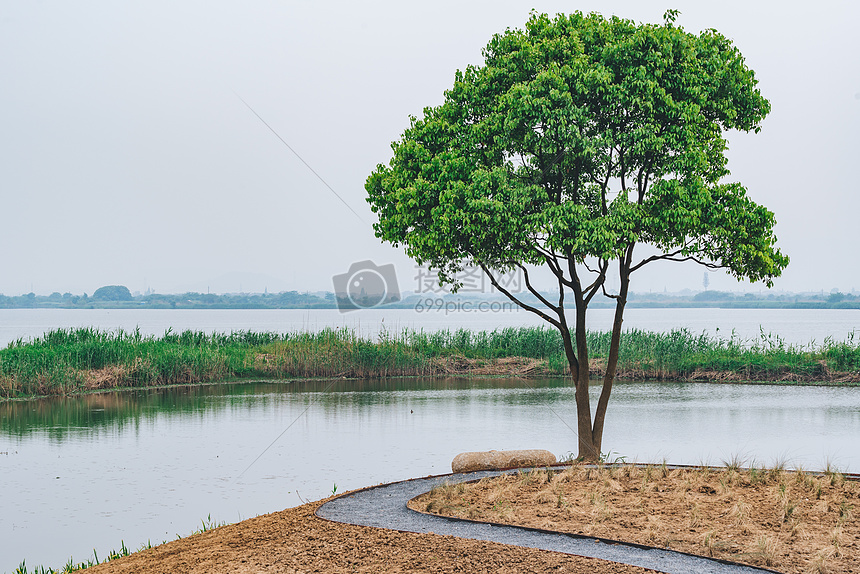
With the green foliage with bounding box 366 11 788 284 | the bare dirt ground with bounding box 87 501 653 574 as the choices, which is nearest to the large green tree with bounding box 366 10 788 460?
the green foliage with bounding box 366 11 788 284

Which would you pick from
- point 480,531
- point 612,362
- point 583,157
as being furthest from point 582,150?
Result: point 480,531

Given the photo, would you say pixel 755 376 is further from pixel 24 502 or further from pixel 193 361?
pixel 24 502

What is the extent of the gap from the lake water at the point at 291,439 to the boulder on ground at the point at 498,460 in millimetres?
1274

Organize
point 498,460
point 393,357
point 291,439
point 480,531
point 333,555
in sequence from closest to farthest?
point 333,555 → point 480,531 → point 498,460 → point 291,439 → point 393,357

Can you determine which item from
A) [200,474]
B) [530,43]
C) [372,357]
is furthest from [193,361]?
[530,43]

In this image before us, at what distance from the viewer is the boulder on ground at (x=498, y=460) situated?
9.85 m

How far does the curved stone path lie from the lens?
19.3 ft

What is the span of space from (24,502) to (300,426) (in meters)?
6.24

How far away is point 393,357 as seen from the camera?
2395cm

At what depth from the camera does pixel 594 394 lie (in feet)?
68.3

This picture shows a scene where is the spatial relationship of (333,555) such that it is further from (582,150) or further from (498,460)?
(582,150)

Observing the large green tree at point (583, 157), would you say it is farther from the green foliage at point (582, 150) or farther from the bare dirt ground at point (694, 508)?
the bare dirt ground at point (694, 508)

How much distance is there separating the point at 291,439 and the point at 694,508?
8426 mm

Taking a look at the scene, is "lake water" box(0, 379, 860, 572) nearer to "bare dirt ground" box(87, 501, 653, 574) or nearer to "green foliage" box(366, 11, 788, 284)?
"bare dirt ground" box(87, 501, 653, 574)
